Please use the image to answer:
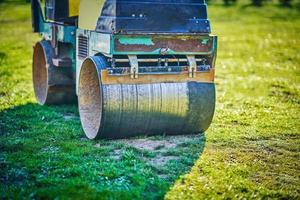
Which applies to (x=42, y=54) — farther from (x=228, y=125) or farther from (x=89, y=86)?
(x=228, y=125)

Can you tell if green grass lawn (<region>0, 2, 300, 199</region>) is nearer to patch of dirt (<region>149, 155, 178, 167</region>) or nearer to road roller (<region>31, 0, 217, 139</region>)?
patch of dirt (<region>149, 155, 178, 167</region>)

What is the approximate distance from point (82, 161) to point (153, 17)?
2578mm

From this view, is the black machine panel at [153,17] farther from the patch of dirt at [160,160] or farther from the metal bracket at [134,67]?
the patch of dirt at [160,160]

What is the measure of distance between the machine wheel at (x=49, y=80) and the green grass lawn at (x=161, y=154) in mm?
261

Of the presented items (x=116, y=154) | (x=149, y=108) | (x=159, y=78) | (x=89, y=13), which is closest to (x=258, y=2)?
(x=89, y=13)

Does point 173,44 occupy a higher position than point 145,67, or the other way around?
point 173,44

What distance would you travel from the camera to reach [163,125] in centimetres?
836

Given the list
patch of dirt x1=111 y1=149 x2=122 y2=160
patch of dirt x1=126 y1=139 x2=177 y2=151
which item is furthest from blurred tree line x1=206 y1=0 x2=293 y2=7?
patch of dirt x1=111 y1=149 x2=122 y2=160

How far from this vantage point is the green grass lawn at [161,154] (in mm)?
6285

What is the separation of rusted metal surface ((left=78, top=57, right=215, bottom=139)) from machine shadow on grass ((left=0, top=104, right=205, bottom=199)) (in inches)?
7.2

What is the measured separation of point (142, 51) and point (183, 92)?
0.91 metres

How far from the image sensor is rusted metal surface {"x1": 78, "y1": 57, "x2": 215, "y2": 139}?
7844 millimetres

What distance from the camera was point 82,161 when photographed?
7.25m

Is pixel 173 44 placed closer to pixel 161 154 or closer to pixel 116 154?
pixel 161 154
